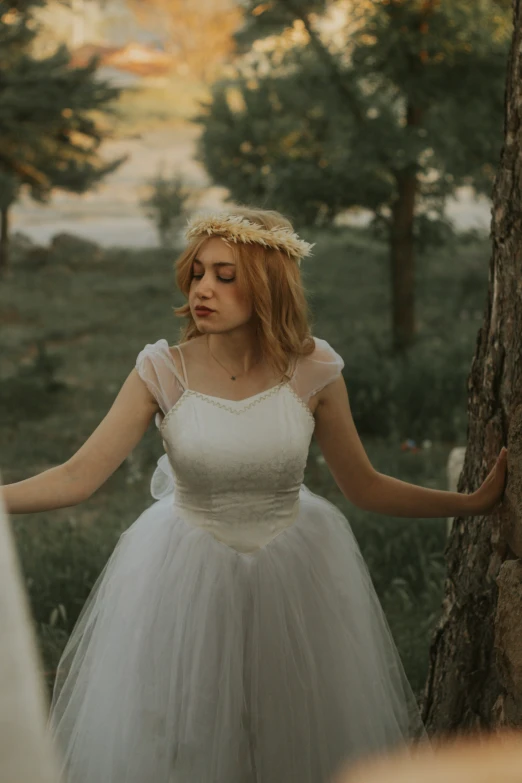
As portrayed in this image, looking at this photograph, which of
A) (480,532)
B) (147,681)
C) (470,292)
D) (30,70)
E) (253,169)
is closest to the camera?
(147,681)

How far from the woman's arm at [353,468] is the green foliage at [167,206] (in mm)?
8420

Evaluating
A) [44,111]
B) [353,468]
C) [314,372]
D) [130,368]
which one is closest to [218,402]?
[314,372]

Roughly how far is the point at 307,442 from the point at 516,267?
0.64 m

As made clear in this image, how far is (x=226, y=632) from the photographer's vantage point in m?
2.64

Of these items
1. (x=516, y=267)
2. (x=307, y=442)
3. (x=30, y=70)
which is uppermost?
(x=30, y=70)

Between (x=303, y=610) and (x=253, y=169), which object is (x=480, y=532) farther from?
(x=253, y=169)

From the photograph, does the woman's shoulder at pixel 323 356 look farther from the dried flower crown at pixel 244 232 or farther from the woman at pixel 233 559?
the dried flower crown at pixel 244 232

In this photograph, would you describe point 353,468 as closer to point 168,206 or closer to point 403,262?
point 403,262

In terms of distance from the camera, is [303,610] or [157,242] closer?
[303,610]

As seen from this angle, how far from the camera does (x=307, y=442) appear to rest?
271cm

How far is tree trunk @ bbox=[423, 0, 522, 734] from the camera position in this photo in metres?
2.58

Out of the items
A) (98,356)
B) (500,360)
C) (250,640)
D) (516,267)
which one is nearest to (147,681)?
(250,640)

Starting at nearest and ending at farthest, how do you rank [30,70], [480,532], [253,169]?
[480,532] < [253,169] < [30,70]

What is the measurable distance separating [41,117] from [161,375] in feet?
26.7
